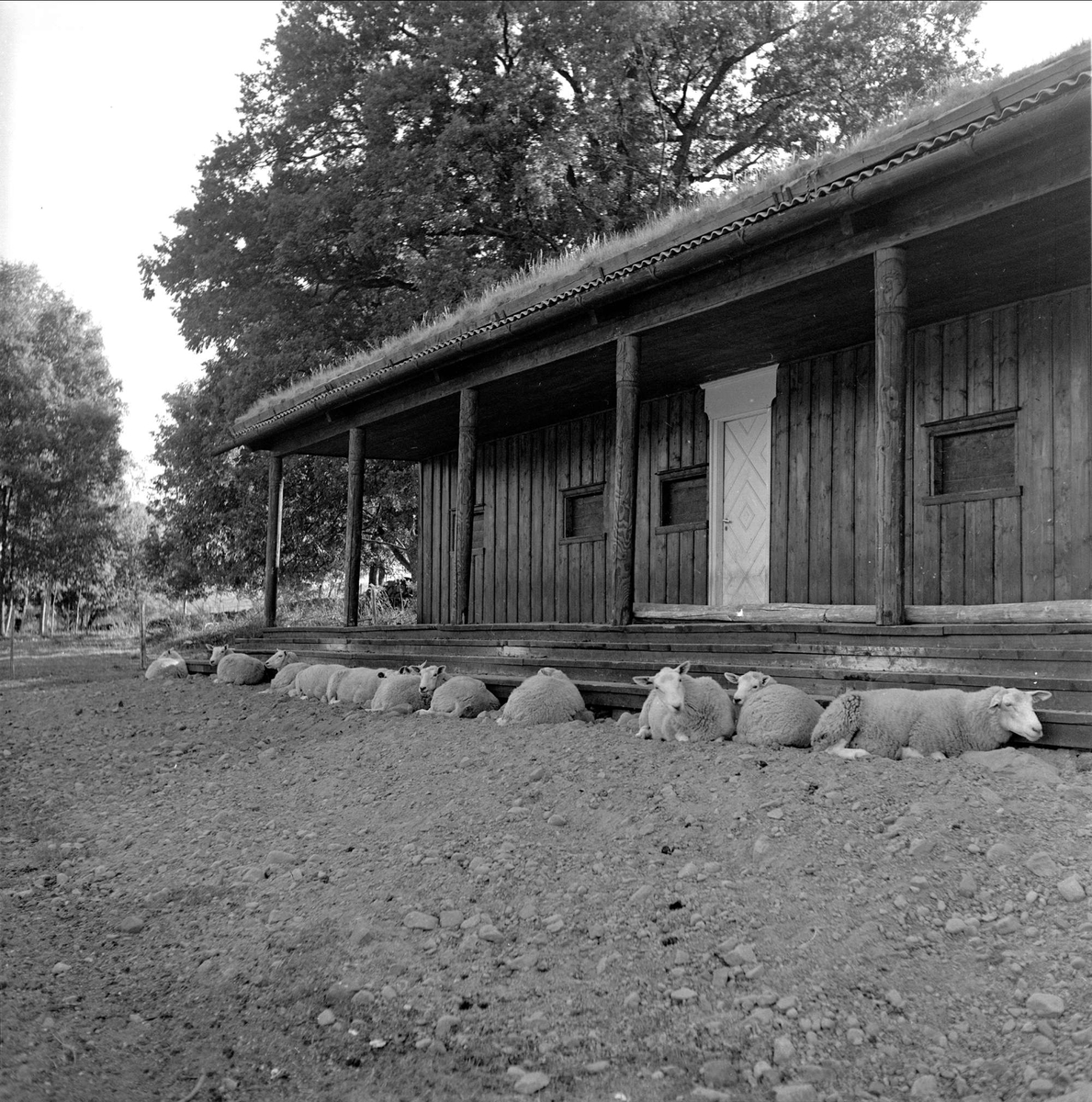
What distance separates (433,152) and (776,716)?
64.8ft

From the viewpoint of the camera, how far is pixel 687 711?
7.23 meters

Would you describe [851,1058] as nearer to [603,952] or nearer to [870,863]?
[603,952]

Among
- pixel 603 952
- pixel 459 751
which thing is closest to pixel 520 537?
pixel 459 751

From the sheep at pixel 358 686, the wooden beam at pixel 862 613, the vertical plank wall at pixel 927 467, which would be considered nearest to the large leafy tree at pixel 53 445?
the sheep at pixel 358 686

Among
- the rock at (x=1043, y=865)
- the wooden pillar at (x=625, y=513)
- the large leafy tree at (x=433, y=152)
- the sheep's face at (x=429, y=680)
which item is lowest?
the rock at (x=1043, y=865)

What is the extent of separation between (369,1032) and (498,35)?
1017 inches

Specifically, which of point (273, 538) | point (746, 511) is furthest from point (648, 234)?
point (273, 538)

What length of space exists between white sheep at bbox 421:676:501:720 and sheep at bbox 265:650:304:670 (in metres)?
4.79

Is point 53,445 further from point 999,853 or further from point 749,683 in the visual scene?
point 999,853

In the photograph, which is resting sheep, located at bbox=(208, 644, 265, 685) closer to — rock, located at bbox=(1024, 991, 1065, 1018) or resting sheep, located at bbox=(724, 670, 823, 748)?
resting sheep, located at bbox=(724, 670, 823, 748)

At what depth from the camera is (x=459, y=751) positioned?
24.3ft

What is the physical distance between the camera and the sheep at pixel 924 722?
5934mm

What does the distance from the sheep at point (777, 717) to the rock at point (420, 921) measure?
117 inches

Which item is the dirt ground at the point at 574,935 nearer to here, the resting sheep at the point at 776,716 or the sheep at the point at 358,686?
the resting sheep at the point at 776,716
